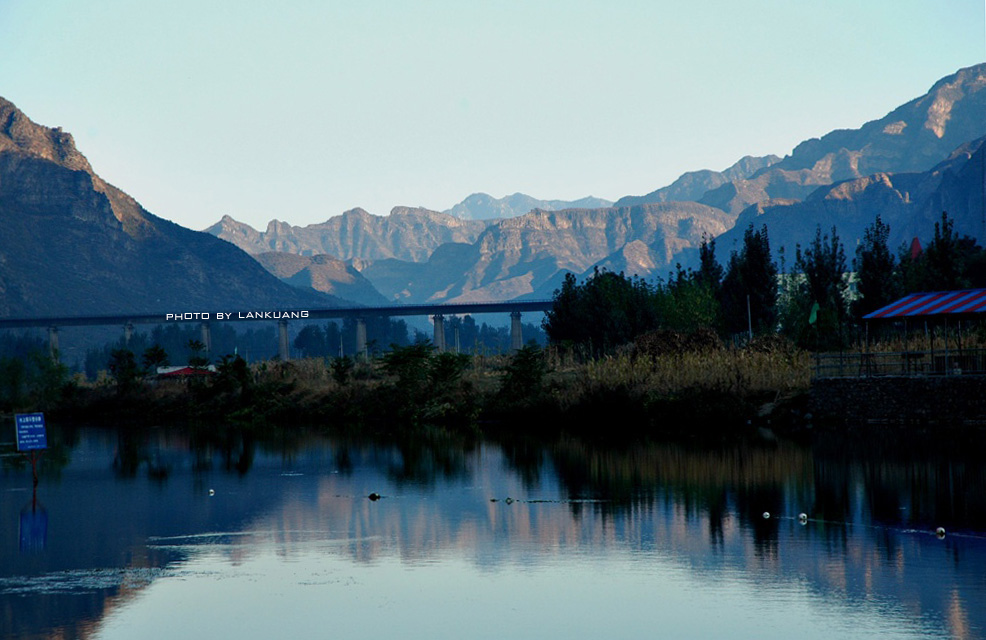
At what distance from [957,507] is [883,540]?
13.2 ft

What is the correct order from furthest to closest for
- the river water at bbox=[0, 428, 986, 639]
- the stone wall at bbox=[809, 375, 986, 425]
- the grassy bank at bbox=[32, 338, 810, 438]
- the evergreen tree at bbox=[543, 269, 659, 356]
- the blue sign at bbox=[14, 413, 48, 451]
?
the evergreen tree at bbox=[543, 269, 659, 356] < the grassy bank at bbox=[32, 338, 810, 438] < the stone wall at bbox=[809, 375, 986, 425] < the blue sign at bbox=[14, 413, 48, 451] < the river water at bbox=[0, 428, 986, 639]

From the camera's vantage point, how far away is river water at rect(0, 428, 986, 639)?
1758 cm

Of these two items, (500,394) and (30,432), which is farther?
(500,394)

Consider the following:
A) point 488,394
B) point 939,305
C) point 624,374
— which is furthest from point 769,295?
point 939,305

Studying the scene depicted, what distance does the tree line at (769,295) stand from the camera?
2921 inches

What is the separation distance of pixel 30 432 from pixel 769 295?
54199mm

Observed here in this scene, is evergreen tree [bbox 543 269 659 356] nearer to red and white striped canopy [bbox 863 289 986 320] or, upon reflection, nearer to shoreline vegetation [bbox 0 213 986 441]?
shoreline vegetation [bbox 0 213 986 441]

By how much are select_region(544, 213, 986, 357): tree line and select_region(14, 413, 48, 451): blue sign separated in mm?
42505

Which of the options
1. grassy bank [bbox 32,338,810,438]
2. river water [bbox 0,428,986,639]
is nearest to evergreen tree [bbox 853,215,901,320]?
grassy bank [bbox 32,338,810,438]

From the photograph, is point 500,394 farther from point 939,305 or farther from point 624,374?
point 939,305

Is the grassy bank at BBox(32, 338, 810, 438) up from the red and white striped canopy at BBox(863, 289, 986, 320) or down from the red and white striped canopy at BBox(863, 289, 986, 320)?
down

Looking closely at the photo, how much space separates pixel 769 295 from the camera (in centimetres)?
7931

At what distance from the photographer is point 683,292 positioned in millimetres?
87188

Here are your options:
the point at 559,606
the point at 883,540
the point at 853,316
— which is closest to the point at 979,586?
the point at 883,540
